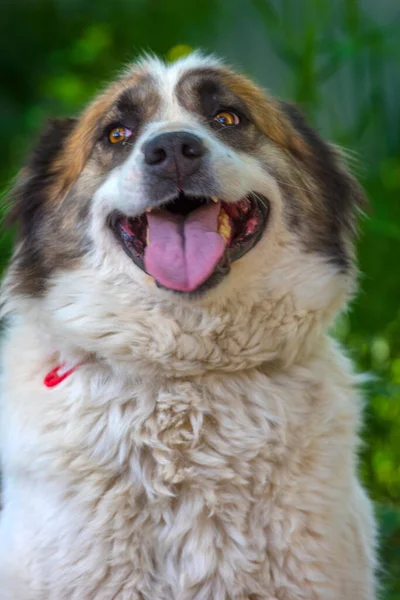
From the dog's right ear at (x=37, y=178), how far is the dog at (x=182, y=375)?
0.12 m

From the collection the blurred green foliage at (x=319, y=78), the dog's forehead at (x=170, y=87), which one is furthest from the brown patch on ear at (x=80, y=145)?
the blurred green foliage at (x=319, y=78)

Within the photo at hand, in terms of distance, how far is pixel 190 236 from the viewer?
7.88ft

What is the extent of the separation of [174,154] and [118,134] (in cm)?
40

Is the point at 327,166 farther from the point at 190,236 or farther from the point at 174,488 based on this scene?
the point at 174,488

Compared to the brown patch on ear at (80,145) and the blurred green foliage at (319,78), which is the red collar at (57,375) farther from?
the blurred green foliage at (319,78)

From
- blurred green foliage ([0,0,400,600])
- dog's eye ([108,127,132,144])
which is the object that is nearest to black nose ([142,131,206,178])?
dog's eye ([108,127,132,144])

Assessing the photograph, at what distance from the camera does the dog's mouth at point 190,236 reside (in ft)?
7.77

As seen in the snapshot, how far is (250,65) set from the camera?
20.5ft

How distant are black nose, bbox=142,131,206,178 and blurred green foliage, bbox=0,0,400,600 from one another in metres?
0.86

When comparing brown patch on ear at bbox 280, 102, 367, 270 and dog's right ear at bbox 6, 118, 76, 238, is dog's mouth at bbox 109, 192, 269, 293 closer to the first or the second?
brown patch on ear at bbox 280, 102, 367, 270

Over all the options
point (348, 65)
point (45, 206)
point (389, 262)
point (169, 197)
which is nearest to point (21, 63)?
point (348, 65)

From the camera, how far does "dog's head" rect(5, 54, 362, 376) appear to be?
240 centimetres

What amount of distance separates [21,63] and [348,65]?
119 inches

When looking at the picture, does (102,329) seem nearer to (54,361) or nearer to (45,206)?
(54,361)
